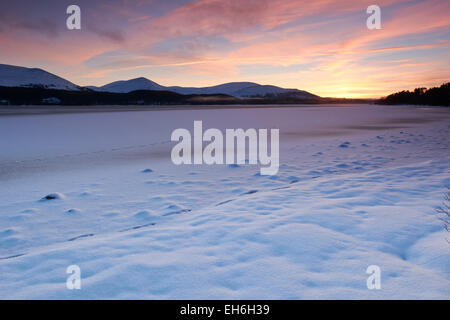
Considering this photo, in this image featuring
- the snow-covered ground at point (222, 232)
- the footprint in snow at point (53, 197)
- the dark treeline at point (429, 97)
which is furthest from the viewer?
the dark treeline at point (429, 97)

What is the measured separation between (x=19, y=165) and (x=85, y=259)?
6.80m

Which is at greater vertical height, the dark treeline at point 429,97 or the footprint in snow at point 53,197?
the dark treeline at point 429,97

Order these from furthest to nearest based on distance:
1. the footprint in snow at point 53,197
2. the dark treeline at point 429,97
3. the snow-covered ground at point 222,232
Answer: the dark treeline at point 429,97 → the footprint in snow at point 53,197 → the snow-covered ground at point 222,232

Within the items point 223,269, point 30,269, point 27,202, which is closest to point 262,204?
point 223,269

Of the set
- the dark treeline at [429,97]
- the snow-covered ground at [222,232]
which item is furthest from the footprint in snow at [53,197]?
the dark treeline at [429,97]

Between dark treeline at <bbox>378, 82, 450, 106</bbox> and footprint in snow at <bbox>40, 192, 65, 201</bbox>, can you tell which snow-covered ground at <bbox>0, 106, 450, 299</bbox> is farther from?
dark treeline at <bbox>378, 82, 450, 106</bbox>

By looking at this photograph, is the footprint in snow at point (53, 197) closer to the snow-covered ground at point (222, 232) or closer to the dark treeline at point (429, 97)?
the snow-covered ground at point (222, 232)

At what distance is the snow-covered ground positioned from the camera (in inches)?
102

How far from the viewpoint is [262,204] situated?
4.91 m

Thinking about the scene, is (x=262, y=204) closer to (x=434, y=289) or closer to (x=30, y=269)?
(x=434, y=289)

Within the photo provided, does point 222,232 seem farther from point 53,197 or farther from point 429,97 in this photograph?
point 429,97

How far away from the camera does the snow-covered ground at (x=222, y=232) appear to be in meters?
2.59

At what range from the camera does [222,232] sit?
3766mm

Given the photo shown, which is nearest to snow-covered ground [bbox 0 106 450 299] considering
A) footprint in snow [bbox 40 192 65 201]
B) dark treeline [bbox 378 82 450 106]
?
footprint in snow [bbox 40 192 65 201]
